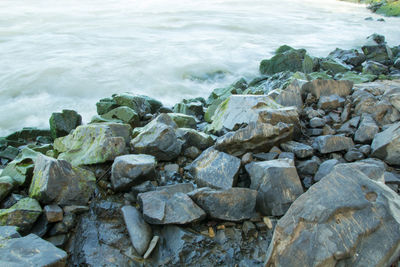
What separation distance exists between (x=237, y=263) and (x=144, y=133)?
189cm

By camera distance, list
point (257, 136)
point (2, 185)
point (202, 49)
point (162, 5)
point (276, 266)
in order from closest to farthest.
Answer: point (276, 266), point (2, 185), point (257, 136), point (202, 49), point (162, 5)

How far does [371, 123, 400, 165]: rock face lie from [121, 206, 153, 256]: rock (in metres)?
2.44

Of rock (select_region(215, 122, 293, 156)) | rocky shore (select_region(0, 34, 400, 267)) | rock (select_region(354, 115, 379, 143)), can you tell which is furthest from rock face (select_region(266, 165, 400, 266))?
Answer: rock (select_region(354, 115, 379, 143))

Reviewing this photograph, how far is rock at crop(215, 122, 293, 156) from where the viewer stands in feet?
11.0

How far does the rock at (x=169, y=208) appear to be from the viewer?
255cm

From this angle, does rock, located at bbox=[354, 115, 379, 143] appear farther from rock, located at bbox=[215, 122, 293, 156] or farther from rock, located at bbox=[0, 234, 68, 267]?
rock, located at bbox=[0, 234, 68, 267]

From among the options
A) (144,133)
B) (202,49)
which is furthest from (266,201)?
(202,49)

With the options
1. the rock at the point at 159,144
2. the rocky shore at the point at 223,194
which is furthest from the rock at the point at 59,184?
the rock at the point at 159,144

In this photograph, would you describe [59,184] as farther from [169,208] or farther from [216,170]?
[216,170]

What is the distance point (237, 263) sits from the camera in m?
2.39

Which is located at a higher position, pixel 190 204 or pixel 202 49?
pixel 190 204

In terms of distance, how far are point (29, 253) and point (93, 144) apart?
1.73m

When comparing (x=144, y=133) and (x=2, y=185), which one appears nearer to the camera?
(x=2, y=185)

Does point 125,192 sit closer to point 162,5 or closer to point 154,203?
point 154,203
